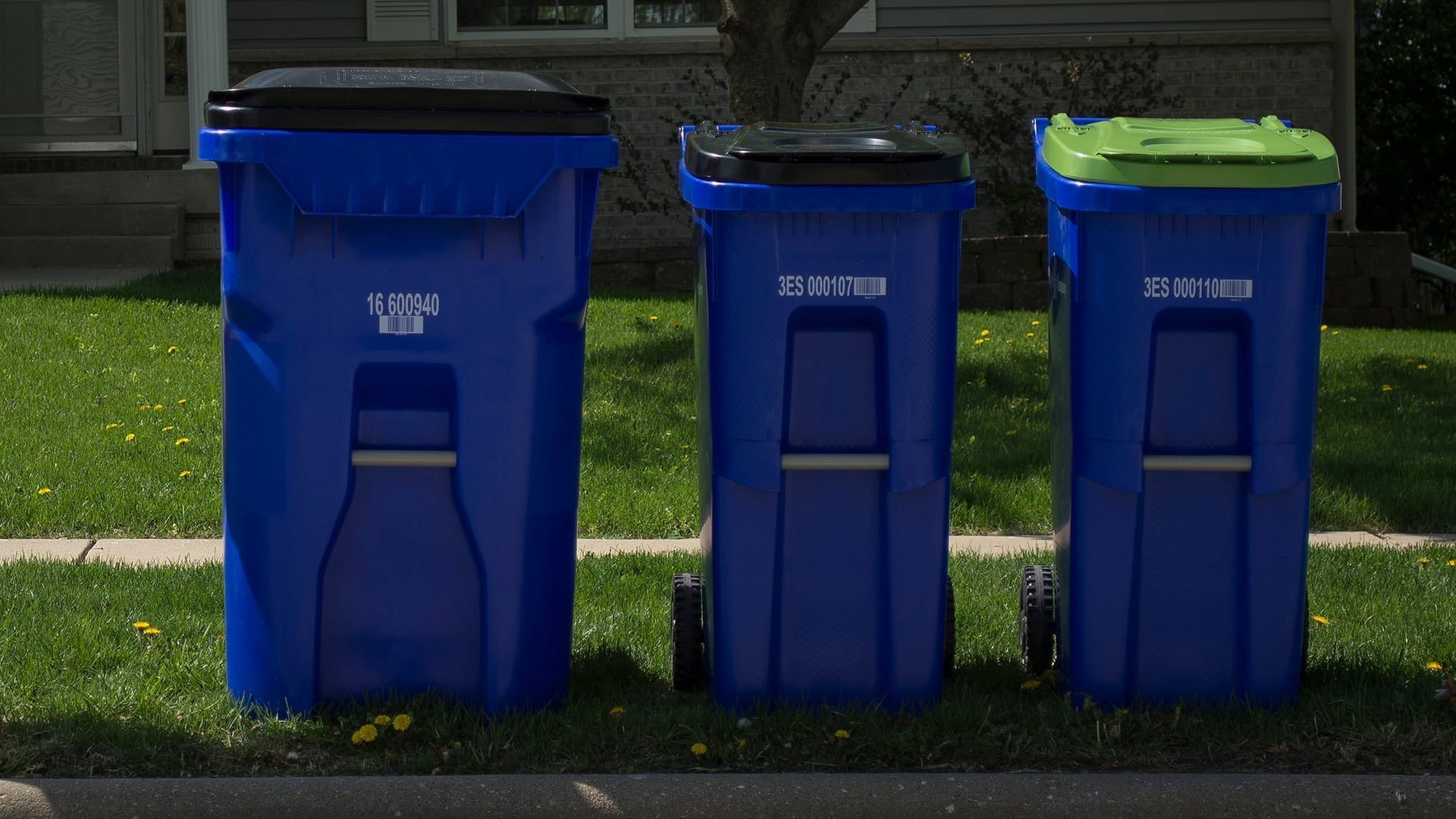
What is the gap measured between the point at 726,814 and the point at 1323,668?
1.68 meters

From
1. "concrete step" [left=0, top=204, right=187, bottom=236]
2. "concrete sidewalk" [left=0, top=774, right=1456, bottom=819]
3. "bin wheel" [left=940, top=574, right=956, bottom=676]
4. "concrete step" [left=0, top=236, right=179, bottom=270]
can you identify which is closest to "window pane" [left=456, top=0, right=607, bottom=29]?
"concrete step" [left=0, top=204, right=187, bottom=236]

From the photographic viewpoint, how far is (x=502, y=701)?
138 inches

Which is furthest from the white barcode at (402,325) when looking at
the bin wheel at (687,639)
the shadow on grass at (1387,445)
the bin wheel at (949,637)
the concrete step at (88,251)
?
the concrete step at (88,251)

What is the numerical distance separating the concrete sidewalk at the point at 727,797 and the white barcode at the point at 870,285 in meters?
1.05

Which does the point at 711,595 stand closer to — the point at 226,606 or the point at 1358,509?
the point at 226,606

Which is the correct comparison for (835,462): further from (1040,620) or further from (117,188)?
(117,188)

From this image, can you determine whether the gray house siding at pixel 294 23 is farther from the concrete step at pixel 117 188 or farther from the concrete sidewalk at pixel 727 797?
the concrete sidewalk at pixel 727 797

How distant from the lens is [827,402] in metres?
3.43

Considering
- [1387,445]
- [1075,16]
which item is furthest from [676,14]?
[1387,445]

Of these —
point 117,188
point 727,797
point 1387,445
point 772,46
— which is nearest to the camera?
point 727,797

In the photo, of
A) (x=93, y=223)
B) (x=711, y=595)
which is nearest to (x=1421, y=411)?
(x=711, y=595)

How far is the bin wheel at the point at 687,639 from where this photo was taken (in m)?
3.76

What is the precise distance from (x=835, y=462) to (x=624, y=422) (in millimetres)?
3515

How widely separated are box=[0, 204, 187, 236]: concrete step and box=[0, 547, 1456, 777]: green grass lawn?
Result: 8113 millimetres
